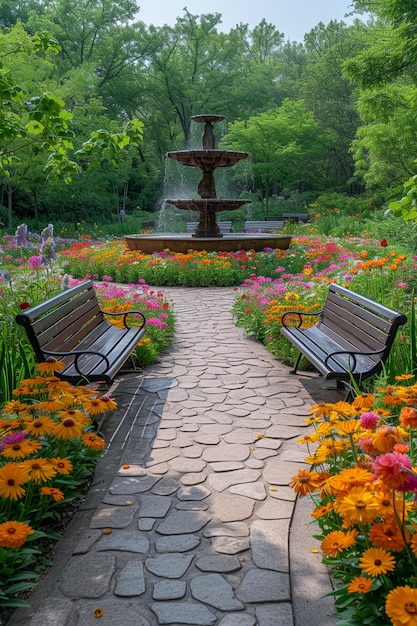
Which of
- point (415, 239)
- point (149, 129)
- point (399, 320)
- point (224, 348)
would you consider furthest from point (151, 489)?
point (149, 129)

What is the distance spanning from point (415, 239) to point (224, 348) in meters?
4.31

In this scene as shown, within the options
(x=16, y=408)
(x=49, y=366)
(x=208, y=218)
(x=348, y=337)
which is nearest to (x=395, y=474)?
(x=16, y=408)

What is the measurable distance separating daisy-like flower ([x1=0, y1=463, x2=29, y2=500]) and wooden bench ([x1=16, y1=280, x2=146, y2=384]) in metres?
1.53

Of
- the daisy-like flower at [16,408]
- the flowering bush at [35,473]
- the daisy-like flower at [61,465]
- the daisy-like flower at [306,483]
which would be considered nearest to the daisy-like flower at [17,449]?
the flowering bush at [35,473]

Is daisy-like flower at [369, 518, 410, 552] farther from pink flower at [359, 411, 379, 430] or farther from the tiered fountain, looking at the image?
the tiered fountain

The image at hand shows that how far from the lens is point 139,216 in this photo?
29.5 metres

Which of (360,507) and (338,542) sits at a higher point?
(360,507)

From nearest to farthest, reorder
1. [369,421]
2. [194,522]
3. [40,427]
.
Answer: [369,421] → [40,427] → [194,522]

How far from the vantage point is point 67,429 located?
2629 mm

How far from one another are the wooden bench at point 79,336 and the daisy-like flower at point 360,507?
2.34m

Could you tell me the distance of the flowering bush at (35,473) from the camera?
2.13 m

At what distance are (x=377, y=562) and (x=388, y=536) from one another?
0.10 meters

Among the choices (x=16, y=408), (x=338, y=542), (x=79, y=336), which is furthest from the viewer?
(x=79, y=336)

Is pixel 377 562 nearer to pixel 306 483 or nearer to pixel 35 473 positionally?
pixel 306 483
